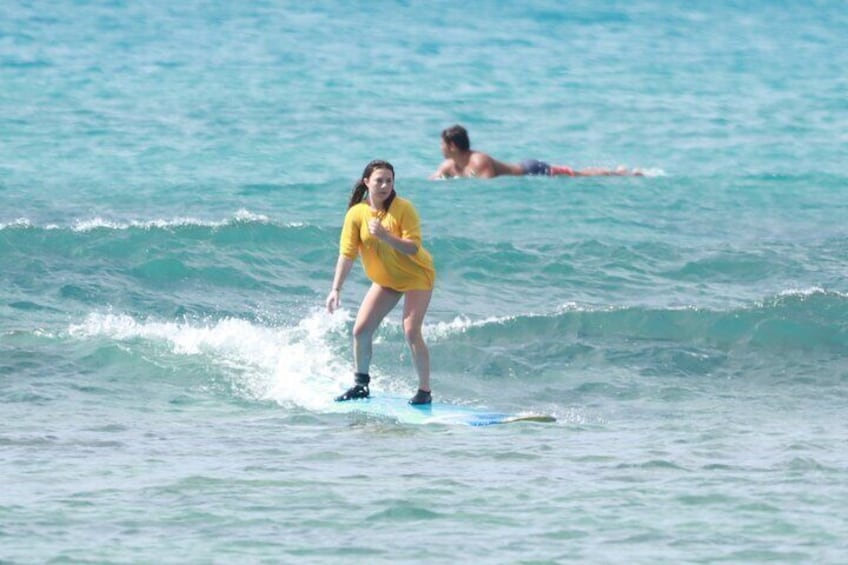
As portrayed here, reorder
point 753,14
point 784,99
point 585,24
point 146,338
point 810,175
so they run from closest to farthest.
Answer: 1. point 146,338
2. point 810,175
3. point 784,99
4. point 585,24
5. point 753,14

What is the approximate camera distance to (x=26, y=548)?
22.5 feet

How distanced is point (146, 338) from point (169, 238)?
11.0 feet

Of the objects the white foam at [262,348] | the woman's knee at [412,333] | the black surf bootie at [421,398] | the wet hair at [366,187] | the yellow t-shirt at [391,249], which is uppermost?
the wet hair at [366,187]

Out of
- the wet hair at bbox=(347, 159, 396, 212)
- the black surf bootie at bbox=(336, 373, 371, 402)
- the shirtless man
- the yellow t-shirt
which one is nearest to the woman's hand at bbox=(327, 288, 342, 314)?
the yellow t-shirt

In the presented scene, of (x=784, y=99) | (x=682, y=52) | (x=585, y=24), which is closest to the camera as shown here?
(x=784, y=99)

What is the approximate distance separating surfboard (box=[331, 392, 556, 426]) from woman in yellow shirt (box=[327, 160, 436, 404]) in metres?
0.09

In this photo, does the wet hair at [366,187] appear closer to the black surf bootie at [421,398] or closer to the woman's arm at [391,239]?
the woman's arm at [391,239]

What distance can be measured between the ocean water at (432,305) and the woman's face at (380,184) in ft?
4.27

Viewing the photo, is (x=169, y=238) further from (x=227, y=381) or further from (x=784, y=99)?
(x=784, y=99)

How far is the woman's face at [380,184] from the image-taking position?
31.2 feet

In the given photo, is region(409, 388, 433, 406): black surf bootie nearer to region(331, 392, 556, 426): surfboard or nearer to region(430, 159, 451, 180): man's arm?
region(331, 392, 556, 426): surfboard

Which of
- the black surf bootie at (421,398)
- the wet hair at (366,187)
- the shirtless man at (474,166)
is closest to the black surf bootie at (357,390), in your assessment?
the black surf bootie at (421,398)

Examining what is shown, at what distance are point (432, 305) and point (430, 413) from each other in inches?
146

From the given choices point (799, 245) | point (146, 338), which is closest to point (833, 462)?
point (146, 338)
